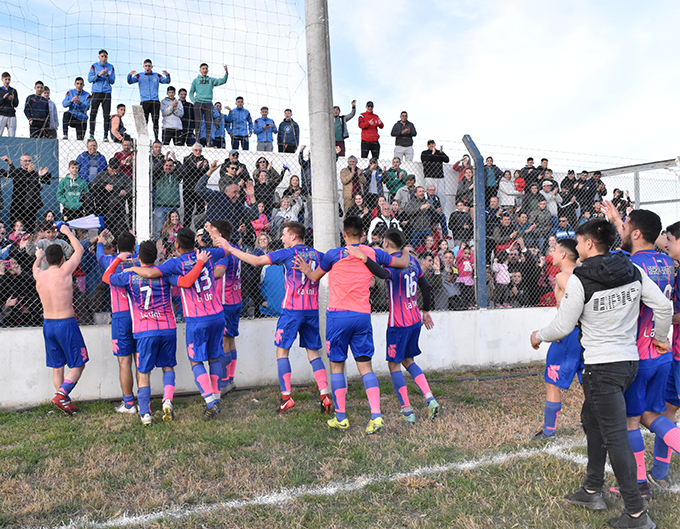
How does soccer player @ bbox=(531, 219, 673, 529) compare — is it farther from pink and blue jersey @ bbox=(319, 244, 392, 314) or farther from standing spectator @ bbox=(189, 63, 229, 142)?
standing spectator @ bbox=(189, 63, 229, 142)

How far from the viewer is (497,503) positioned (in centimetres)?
324

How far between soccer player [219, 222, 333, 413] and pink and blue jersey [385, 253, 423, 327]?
849 mm

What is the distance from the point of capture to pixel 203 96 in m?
8.30

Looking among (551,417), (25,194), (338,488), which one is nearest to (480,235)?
(551,417)

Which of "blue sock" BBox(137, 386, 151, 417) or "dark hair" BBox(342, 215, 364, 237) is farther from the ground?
"dark hair" BBox(342, 215, 364, 237)

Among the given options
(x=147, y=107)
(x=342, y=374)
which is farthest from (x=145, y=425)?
(x=147, y=107)

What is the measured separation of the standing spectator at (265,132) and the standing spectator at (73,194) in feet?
11.3

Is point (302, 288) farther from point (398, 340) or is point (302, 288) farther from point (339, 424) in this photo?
point (339, 424)

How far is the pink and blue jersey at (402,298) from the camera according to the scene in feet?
17.3

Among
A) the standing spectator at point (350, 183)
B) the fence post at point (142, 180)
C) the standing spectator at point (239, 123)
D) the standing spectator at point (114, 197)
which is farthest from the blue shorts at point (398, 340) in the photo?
the standing spectator at point (239, 123)

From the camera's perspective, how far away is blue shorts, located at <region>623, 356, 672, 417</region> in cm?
335

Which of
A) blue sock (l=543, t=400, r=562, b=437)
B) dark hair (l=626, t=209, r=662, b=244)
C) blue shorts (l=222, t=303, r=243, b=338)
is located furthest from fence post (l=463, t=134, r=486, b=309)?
dark hair (l=626, t=209, r=662, b=244)

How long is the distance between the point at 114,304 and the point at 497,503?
4.38m

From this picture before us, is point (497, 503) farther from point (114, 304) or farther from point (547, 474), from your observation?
point (114, 304)
